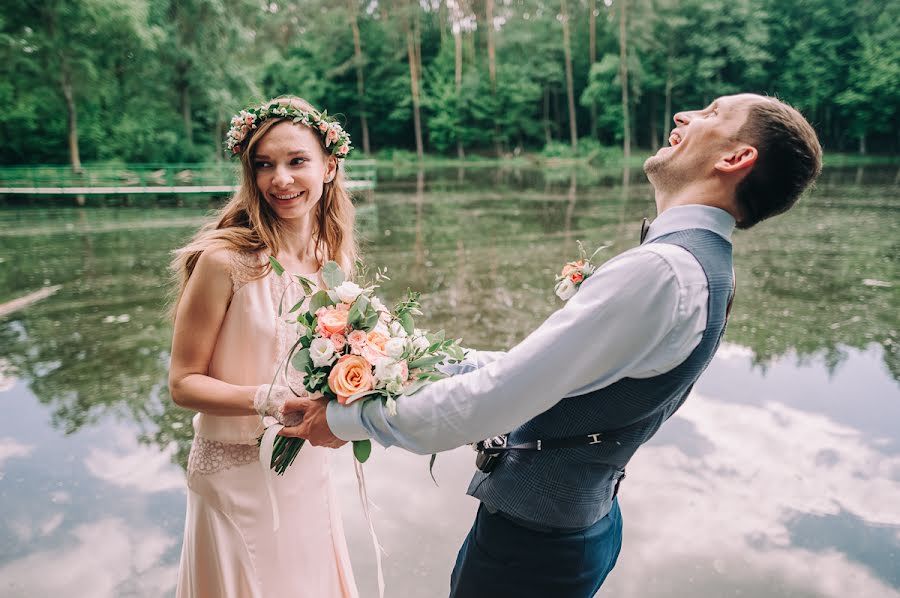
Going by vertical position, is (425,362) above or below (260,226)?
below

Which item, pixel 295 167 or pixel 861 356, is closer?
pixel 295 167

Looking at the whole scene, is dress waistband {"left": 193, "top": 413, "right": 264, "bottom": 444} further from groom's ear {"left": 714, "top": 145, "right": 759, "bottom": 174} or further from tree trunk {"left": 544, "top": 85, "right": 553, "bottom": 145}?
tree trunk {"left": 544, "top": 85, "right": 553, "bottom": 145}

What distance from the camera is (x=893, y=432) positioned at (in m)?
4.83

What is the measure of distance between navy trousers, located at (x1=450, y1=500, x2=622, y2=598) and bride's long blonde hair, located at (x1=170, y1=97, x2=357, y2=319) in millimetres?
1199

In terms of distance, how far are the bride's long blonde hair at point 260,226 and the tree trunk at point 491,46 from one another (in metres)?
44.5

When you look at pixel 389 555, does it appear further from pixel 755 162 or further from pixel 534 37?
pixel 534 37

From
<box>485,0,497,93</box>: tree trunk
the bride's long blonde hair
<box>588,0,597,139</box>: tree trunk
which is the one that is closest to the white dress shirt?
the bride's long blonde hair

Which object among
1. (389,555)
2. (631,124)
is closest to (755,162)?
(389,555)

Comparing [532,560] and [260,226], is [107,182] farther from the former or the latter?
[532,560]

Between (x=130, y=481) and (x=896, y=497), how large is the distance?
5.11 m

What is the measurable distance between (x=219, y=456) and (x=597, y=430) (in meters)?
1.37

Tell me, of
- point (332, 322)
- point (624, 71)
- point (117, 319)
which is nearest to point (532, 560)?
point (332, 322)

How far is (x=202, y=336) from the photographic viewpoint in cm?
208

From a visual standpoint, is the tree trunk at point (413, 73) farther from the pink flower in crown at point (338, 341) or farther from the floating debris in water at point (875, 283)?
the pink flower in crown at point (338, 341)
